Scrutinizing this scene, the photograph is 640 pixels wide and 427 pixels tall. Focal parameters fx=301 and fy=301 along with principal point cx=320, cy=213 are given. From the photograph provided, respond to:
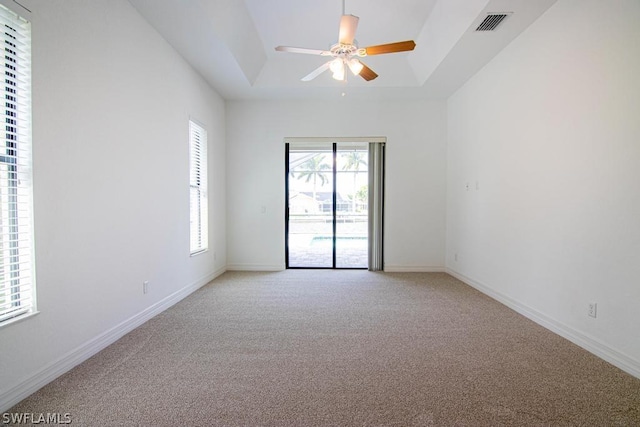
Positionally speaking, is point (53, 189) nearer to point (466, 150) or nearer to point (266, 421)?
point (266, 421)

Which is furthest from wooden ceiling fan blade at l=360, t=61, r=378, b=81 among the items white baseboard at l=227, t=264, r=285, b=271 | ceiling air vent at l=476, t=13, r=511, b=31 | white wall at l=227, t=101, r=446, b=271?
white baseboard at l=227, t=264, r=285, b=271

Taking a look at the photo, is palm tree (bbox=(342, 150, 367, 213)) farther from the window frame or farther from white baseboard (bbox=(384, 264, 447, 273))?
the window frame

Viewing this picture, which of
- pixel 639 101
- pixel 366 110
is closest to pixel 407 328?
pixel 639 101

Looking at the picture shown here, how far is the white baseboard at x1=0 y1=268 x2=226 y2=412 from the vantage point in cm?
172

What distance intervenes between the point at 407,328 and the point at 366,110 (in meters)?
3.76

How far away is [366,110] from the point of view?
17.2ft

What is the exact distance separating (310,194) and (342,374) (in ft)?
12.6

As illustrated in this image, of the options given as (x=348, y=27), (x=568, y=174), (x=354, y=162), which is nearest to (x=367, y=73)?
(x=348, y=27)

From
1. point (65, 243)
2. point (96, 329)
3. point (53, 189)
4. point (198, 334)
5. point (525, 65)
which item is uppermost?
point (525, 65)

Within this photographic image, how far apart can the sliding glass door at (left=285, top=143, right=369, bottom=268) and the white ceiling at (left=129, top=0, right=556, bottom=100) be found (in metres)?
1.03

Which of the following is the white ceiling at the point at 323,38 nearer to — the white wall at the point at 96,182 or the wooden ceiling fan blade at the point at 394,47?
the white wall at the point at 96,182

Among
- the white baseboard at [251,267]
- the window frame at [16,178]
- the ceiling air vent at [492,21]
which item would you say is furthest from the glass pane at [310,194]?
the window frame at [16,178]

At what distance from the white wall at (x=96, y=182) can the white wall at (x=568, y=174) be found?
385 cm

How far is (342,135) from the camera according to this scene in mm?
5277
